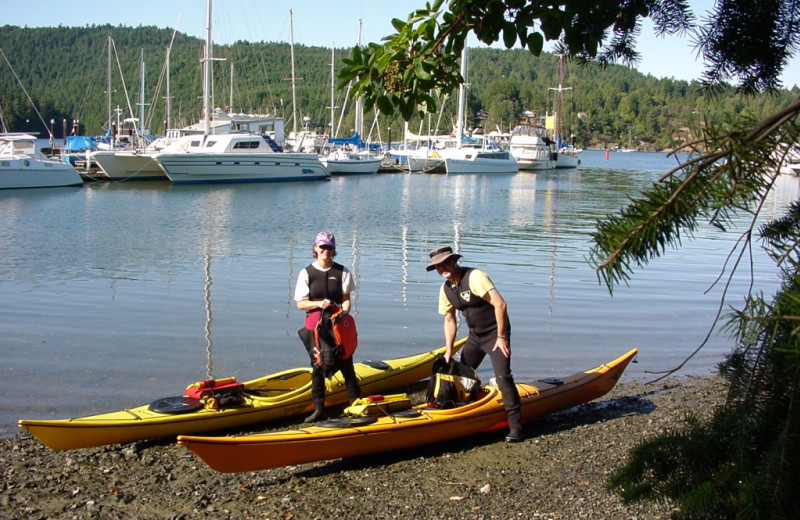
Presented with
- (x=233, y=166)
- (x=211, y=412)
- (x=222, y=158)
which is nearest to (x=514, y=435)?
(x=211, y=412)

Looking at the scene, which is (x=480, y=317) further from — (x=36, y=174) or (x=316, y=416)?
(x=36, y=174)

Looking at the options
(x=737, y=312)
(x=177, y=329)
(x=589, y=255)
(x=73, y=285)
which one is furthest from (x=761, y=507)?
(x=73, y=285)

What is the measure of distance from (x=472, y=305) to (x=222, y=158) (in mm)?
43616

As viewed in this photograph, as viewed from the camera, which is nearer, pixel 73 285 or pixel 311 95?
pixel 73 285

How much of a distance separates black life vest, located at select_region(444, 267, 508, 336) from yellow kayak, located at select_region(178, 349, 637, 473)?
75 cm

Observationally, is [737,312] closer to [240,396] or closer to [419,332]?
[240,396]

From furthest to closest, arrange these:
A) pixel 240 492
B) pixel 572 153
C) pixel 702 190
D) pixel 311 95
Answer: pixel 311 95, pixel 572 153, pixel 240 492, pixel 702 190

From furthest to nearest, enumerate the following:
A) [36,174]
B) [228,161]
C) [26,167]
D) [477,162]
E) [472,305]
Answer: [477,162] < [228,161] < [36,174] < [26,167] < [472,305]

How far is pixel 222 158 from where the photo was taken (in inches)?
1907

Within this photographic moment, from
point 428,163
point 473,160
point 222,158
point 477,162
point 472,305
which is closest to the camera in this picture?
point 472,305

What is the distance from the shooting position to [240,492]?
6.18 metres

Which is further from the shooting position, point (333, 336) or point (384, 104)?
point (333, 336)

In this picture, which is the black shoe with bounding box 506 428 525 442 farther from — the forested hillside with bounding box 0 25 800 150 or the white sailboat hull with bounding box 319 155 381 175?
the forested hillside with bounding box 0 25 800 150

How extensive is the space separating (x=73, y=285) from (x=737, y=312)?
16434mm
